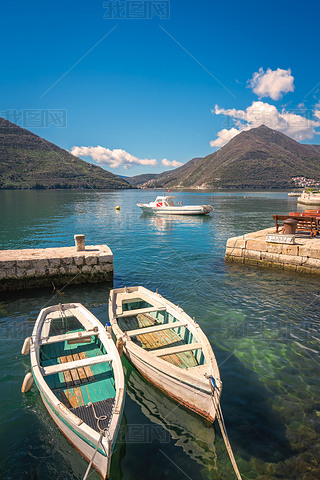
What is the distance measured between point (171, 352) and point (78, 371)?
7.62ft

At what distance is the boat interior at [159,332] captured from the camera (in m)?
6.70

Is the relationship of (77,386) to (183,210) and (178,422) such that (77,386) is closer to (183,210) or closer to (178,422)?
(178,422)

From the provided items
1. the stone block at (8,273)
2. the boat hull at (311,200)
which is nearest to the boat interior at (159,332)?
the stone block at (8,273)

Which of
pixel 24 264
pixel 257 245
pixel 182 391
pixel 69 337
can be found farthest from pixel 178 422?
Answer: pixel 257 245

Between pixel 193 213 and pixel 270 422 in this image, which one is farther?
pixel 193 213

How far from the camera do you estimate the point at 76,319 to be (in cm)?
893

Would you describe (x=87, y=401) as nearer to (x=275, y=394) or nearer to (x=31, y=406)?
(x=31, y=406)

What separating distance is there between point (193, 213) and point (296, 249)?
3103 cm

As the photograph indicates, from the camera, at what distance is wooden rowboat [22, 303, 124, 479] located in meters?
4.30

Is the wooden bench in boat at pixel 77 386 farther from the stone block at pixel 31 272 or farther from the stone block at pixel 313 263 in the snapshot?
the stone block at pixel 313 263

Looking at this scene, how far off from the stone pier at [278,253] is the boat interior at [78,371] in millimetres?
12005

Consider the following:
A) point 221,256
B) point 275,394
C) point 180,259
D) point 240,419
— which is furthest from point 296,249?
point 240,419

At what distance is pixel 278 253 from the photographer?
16.1 m

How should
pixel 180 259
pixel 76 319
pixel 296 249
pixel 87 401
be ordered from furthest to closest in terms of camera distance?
1. pixel 180 259
2. pixel 296 249
3. pixel 76 319
4. pixel 87 401
